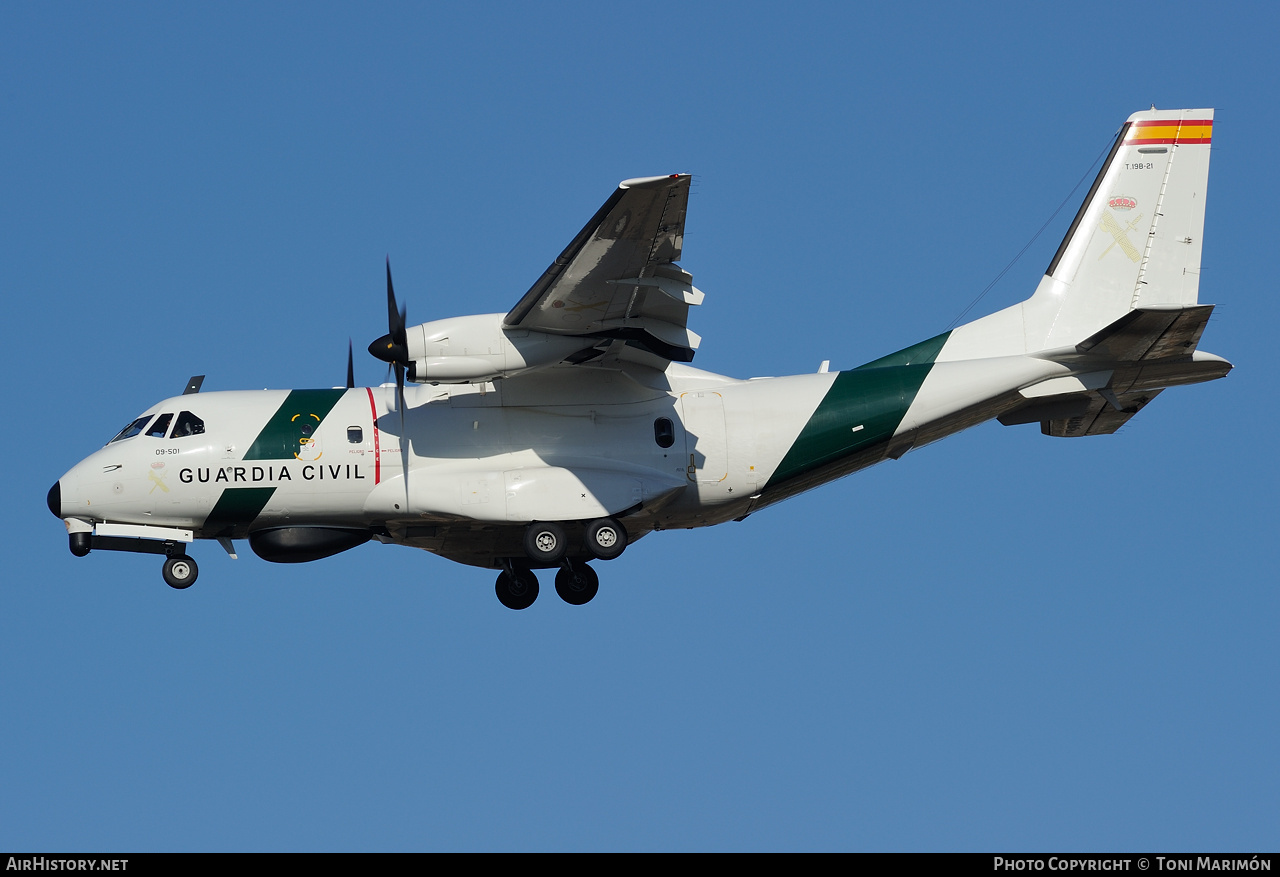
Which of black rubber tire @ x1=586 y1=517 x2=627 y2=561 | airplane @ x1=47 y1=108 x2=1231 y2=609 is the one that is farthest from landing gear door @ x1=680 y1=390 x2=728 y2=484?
black rubber tire @ x1=586 y1=517 x2=627 y2=561

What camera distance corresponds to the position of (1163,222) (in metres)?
21.0

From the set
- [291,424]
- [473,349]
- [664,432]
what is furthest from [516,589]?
[473,349]

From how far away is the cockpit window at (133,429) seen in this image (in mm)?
19281

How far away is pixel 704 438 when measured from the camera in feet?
63.9

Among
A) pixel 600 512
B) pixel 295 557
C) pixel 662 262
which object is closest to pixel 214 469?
pixel 295 557

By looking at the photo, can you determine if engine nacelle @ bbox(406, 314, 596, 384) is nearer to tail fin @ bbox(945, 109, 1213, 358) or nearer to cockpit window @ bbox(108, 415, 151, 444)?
cockpit window @ bbox(108, 415, 151, 444)

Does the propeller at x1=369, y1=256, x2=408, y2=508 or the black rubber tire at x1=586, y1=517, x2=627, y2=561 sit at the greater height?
the propeller at x1=369, y1=256, x2=408, y2=508

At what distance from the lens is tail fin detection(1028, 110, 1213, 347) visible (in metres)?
20.9

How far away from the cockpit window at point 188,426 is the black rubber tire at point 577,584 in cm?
523

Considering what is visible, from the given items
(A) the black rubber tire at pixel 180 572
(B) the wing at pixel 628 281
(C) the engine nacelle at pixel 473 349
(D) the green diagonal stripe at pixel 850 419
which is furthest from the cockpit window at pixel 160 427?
(D) the green diagonal stripe at pixel 850 419

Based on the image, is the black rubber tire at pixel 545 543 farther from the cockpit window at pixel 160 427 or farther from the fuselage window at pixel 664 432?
the cockpit window at pixel 160 427

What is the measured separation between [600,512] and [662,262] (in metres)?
3.64

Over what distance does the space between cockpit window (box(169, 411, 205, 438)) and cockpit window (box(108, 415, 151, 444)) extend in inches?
19.5
